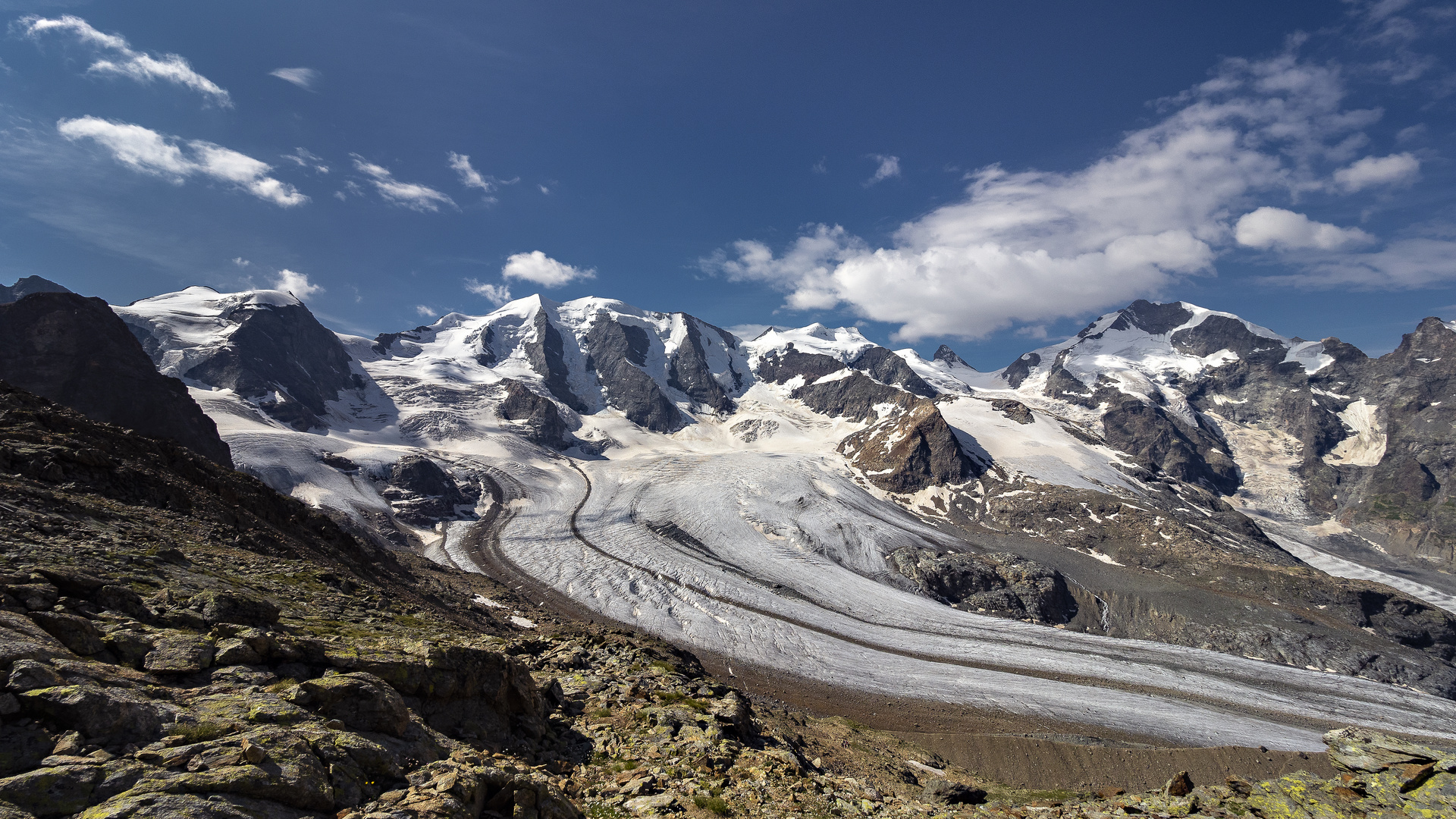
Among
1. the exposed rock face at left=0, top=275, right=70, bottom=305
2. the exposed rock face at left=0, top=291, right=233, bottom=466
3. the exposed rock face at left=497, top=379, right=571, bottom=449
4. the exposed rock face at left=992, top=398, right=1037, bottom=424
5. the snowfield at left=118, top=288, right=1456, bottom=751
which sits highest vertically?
the exposed rock face at left=992, top=398, right=1037, bottom=424

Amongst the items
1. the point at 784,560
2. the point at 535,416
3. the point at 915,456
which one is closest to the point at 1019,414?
the point at 915,456

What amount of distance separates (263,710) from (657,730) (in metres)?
13.5

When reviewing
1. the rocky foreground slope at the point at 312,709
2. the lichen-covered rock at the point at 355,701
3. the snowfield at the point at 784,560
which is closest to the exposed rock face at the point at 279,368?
the snowfield at the point at 784,560

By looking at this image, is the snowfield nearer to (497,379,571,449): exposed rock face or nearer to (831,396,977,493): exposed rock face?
(497,379,571,449): exposed rock face

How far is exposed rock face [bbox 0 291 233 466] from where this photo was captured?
216 ft

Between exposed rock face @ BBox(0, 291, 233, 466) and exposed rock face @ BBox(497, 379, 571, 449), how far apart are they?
103385 mm

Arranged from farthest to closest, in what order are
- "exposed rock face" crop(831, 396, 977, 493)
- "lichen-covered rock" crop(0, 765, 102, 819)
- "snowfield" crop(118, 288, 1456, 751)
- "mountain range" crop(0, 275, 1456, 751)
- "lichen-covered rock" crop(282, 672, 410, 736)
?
"exposed rock face" crop(831, 396, 977, 493)
"mountain range" crop(0, 275, 1456, 751)
"snowfield" crop(118, 288, 1456, 751)
"lichen-covered rock" crop(282, 672, 410, 736)
"lichen-covered rock" crop(0, 765, 102, 819)

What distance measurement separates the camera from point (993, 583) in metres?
102

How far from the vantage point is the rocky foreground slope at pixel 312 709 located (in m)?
8.44

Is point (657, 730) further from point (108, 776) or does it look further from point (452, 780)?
point (108, 776)

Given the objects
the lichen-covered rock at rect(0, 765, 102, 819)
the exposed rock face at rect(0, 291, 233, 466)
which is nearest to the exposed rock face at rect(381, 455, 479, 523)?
the exposed rock face at rect(0, 291, 233, 466)

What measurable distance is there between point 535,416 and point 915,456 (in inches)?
4594

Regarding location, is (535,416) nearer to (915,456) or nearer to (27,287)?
(915,456)

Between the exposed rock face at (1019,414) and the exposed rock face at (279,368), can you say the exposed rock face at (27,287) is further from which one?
the exposed rock face at (1019,414)
